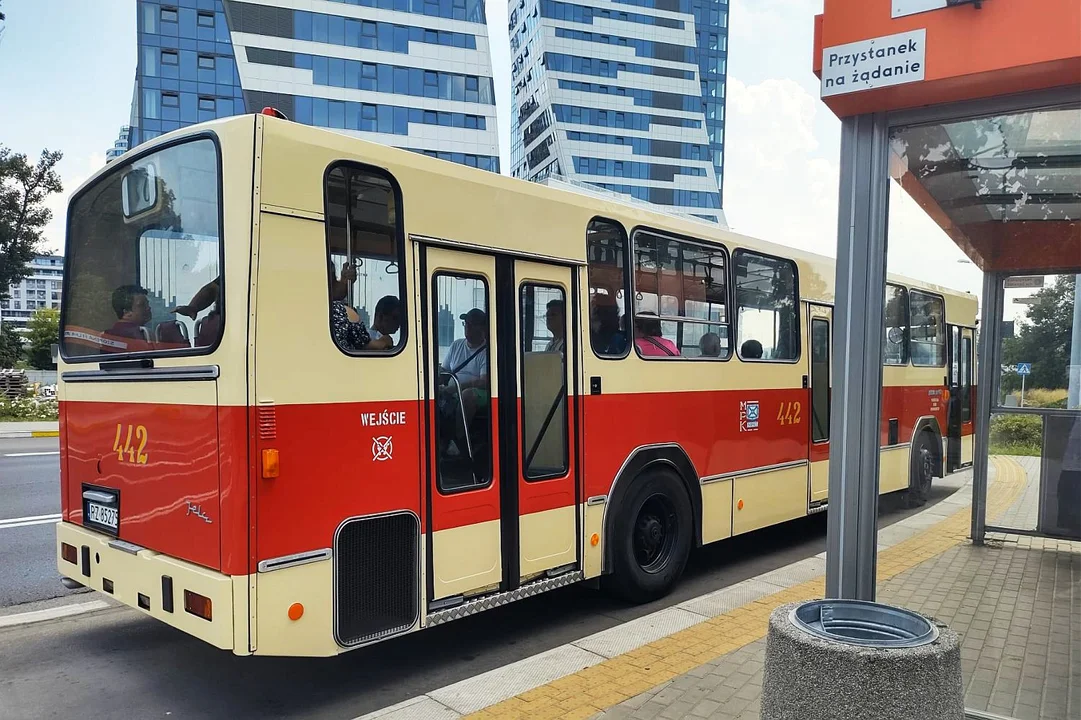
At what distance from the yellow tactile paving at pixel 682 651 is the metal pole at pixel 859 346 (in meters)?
0.23

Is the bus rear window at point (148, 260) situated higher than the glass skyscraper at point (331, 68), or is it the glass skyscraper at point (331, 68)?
the glass skyscraper at point (331, 68)

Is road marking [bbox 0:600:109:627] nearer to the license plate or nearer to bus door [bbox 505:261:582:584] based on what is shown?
the license plate

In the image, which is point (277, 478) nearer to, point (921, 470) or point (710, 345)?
point (921, 470)

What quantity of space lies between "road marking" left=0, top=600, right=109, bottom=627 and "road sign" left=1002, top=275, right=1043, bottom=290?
22.4ft

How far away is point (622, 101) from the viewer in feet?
282

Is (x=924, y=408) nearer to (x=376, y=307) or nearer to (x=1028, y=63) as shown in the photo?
(x=1028, y=63)

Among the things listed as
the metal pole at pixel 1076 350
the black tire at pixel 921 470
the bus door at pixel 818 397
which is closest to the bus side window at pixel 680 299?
the bus door at pixel 818 397

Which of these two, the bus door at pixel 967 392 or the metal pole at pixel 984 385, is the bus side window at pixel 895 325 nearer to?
the metal pole at pixel 984 385

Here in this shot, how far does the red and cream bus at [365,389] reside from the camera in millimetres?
3965

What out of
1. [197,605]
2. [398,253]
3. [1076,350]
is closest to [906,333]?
[1076,350]

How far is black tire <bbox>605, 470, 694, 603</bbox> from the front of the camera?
604 cm

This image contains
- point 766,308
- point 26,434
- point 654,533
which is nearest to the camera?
point 654,533

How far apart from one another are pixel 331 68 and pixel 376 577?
56233mm

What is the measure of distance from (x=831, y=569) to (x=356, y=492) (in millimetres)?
2534
